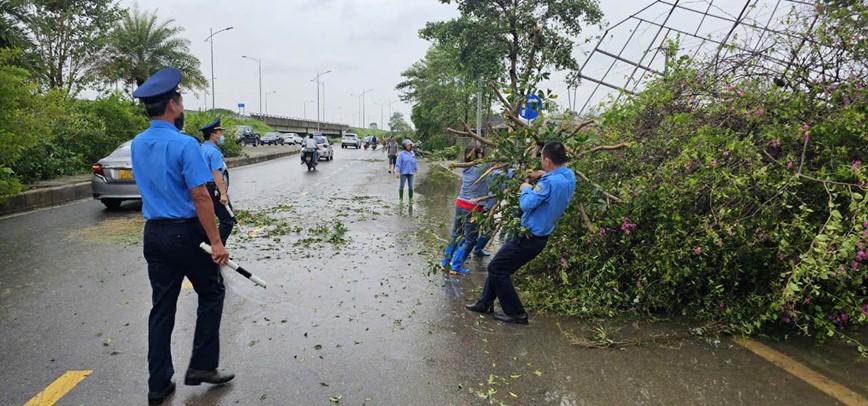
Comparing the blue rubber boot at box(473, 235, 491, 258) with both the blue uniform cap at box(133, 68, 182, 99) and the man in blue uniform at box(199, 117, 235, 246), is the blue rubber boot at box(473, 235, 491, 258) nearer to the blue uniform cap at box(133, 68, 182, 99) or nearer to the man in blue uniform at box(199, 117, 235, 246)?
the man in blue uniform at box(199, 117, 235, 246)

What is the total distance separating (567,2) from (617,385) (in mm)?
18947

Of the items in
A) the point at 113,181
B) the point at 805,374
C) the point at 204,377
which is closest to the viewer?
the point at 204,377

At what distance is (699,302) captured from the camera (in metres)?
4.62

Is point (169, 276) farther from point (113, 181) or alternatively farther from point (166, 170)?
point (113, 181)

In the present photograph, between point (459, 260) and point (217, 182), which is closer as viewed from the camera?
point (217, 182)

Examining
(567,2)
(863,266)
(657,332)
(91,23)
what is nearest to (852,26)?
(863,266)

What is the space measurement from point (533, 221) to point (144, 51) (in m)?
32.0

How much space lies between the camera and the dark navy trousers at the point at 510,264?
14.5 ft

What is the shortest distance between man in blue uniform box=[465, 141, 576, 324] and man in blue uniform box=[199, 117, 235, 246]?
269cm

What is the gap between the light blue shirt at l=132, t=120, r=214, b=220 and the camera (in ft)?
9.78

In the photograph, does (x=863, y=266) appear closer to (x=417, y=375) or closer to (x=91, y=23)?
(x=417, y=375)

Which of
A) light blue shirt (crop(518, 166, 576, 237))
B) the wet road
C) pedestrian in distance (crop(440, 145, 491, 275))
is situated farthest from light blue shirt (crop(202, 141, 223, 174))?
light blue shirt (crop(518, 166, 576, 237))

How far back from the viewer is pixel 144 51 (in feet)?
97.9

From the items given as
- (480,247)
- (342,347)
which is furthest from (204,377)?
(480,247)
